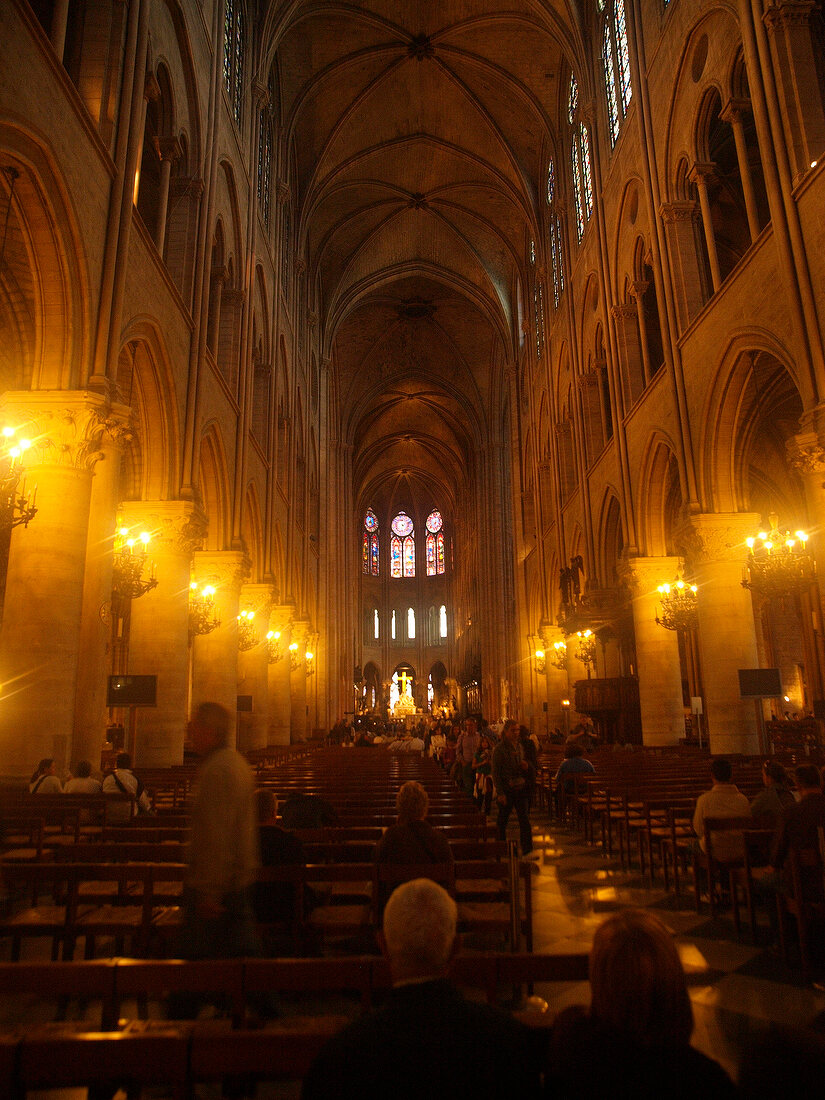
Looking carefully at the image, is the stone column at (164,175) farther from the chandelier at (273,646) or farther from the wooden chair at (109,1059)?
the wooden chair at (109,1059)

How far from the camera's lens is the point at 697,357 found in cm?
1423

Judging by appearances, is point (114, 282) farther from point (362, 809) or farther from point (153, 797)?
point (362, 809)

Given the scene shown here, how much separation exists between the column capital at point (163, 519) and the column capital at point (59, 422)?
4.22 m

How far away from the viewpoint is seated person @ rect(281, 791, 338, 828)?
19.6ft

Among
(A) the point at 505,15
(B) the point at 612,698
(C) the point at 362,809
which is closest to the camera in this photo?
(C) the point at 362,809

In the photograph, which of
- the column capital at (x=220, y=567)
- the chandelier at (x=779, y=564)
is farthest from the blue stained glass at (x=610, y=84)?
the column capital at (x=220, y=567)

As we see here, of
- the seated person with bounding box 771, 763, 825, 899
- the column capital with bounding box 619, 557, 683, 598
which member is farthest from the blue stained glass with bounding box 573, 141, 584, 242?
the seated person with bounding box 771, 763, 825, 899

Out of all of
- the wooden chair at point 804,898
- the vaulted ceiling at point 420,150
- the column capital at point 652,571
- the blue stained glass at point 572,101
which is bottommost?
the wooden chair at point 804,898

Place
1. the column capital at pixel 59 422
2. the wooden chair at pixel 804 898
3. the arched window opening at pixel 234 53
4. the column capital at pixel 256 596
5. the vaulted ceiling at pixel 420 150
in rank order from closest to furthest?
the wooden chair at pixel 804 898 → the column capital at pixel 59 422 → the arched window opening at pixel 234 53 → the column capital at pixel 256 596 → the vaulted ceiling at pixel 420 150

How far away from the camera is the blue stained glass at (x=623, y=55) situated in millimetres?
18344

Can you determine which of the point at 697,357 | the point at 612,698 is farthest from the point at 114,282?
the point at 612,698

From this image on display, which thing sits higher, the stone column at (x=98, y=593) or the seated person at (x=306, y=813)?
the stone column at (x=98, y=593)

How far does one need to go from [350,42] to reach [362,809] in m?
26.3

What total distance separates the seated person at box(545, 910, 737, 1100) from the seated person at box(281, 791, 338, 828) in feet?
14.6
